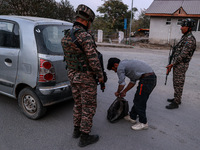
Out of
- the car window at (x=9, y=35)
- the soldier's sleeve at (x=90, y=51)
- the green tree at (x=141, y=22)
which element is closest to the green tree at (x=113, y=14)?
the green tree at (x=141, y=22)

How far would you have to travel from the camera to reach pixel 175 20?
19.2 m

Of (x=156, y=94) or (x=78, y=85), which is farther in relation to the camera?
(x=156, y=94)

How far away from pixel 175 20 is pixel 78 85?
65.2ft

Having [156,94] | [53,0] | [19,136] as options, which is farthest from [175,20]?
[19,136]

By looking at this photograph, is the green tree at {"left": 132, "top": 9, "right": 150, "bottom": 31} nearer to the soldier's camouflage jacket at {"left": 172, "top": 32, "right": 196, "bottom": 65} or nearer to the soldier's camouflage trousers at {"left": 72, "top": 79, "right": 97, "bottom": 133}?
the soldier's camouflage jacket at {"left": 172, "top": 32, "right": 196, "bottom": 65}

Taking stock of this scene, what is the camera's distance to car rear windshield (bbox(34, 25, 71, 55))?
9.39 feet

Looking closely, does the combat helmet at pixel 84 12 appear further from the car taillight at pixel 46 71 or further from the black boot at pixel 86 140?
the black boot at pixel 86 140

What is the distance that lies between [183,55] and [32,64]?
2927mm

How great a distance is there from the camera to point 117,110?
10.7 feet

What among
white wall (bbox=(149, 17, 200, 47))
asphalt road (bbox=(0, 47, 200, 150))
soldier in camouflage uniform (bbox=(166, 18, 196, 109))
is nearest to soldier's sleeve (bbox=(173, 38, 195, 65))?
soldier in camouflage uniform (bbox=(166, 18, 196, 109))

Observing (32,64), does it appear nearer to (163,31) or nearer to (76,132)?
(76,132)

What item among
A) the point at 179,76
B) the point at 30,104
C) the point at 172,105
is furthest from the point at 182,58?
the point at 30,104

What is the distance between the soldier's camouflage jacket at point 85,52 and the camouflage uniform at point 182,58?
214cm

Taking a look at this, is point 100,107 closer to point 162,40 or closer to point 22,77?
point 22,77
